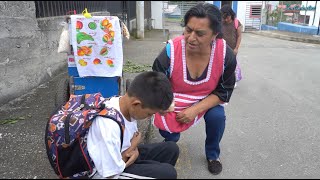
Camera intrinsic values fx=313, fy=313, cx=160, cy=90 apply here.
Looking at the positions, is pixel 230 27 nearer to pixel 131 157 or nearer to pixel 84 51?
pixel 84 51

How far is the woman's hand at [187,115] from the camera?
2568 millimetres

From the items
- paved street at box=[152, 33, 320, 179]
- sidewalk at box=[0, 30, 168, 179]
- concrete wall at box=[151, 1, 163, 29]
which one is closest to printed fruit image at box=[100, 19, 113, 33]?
sidewalk at box=[0, 30, 168, 179]

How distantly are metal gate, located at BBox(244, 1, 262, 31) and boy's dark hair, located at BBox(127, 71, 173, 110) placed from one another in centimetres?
1860

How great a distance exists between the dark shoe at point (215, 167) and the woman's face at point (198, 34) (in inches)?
40.0

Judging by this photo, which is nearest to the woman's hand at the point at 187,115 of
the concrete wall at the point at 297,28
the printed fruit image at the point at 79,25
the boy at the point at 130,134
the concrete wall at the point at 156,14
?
the boy at the point at 130,134

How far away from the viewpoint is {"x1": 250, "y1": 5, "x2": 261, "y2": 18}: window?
18997mm

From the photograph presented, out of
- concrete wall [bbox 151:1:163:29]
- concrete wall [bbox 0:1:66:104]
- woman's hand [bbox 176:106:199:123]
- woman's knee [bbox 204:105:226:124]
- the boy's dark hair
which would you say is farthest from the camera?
concrete wall [bbox 151:1:163:29]

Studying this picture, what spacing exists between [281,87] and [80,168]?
4.68m

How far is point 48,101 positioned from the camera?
4.26 m

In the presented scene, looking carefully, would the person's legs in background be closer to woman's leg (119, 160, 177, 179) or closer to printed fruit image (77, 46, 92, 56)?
woman's leg (119, 160, 177, 179)

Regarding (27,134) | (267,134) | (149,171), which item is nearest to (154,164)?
(149,171)

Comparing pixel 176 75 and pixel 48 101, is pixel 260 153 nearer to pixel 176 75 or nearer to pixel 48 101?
pixel 176 75

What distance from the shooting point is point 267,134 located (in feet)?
11.7

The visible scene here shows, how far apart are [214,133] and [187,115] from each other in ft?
1.15
